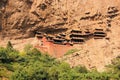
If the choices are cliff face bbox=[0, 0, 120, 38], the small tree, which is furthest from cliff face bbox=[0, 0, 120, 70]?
the small tree

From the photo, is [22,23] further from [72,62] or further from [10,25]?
[72,62]

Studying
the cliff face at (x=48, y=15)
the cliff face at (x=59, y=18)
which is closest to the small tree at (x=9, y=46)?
the cliff face at (x=59, y=18)

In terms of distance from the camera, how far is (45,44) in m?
35.1

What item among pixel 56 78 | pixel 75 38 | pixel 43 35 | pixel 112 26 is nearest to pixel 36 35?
pixel 43 35

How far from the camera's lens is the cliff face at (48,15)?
35031 mm

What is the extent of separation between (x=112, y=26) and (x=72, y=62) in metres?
4.97

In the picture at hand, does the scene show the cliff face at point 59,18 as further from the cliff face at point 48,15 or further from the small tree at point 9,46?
the small tree at point 9,46

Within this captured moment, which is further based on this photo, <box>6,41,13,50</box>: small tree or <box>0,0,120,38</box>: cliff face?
<box>0,0,120,38</box>: cliff face

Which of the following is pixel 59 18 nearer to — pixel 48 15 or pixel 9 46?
pixel 48 15

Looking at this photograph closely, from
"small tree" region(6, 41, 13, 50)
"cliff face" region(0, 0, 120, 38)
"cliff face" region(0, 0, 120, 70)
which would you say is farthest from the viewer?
"cliff face" region(0, 0, 120, 38)

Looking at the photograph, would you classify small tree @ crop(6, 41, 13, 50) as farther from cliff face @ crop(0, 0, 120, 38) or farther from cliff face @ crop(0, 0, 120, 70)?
cliff face @ crop(0, 0, 120, 38)

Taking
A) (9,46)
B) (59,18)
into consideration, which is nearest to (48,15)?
(59,18)

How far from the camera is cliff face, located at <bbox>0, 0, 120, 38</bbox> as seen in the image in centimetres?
3503

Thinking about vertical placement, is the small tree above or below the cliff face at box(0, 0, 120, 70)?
below
